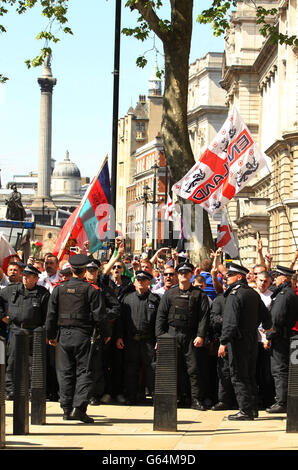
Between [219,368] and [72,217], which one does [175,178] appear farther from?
[219,368]

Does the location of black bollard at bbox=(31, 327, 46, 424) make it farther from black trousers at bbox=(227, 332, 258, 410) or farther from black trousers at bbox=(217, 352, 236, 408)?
black trousers at bbox=(217, 352, 236, 408)

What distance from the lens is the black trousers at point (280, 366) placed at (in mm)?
13047

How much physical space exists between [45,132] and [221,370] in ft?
375

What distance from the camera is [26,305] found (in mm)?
13383

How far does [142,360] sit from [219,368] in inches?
46.1

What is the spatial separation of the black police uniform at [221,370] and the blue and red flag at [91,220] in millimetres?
3748

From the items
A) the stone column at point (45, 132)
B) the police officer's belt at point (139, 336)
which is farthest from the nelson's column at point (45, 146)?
the police officer's belt at point (139, 336)

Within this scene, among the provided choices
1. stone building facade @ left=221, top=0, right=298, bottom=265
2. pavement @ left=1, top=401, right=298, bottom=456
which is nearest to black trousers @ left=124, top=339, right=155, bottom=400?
pavement @ left=1, top=401, right=298, bottom=456

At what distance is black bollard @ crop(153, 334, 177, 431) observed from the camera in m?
10.9

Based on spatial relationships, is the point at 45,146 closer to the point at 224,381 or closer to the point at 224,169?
the point at 224,169

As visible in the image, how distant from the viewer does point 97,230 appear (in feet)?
56.0

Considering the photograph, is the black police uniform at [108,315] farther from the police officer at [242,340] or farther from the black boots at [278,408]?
the black boots at [278,408]

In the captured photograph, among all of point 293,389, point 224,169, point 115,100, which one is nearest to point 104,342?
point 293,389

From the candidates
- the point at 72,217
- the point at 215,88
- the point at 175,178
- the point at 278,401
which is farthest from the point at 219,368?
the point at 215,88
